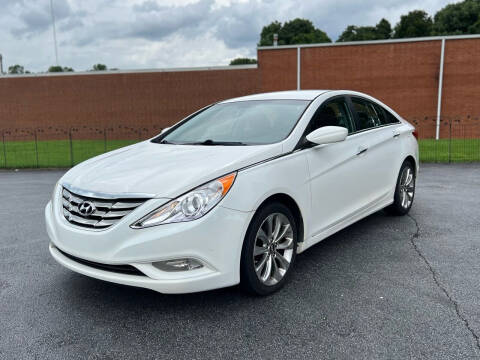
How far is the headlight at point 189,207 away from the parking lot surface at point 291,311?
2.57 ft

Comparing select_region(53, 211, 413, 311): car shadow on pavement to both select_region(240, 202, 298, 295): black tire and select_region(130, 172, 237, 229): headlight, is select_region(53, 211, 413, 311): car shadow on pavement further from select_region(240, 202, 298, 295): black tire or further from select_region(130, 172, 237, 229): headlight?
select_region(130, 172, 237, 229): headlight

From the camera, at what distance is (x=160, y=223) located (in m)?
2.89

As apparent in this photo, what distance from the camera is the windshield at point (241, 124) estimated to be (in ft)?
13.0

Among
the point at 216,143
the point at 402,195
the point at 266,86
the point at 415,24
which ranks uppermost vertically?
the point at 415,24

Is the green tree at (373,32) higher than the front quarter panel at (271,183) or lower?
higher

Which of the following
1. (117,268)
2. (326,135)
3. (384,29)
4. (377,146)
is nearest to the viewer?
(117,268)

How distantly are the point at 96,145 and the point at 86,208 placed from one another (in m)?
18.4

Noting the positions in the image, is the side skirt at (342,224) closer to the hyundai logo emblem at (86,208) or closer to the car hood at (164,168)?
the car hood at (164,168)

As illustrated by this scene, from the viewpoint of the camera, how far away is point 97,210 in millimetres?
3074

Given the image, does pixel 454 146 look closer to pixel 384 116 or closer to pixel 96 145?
pixel 384 116

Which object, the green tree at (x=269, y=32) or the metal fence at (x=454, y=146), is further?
the green tree at (x=269, y=32)

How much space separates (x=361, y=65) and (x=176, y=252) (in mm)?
26586

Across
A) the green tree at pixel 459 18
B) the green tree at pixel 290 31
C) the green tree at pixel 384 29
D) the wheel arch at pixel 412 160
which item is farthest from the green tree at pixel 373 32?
the wheel arch at pixel 412 160

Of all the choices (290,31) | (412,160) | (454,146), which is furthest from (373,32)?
(412,160)
